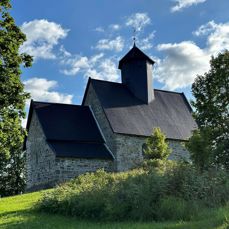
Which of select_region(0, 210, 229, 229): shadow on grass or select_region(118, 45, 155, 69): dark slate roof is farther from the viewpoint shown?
select_region(118, 45, 155, 69): dark slate roof

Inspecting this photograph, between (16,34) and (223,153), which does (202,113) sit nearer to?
(223,153)

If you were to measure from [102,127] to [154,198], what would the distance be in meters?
20.3

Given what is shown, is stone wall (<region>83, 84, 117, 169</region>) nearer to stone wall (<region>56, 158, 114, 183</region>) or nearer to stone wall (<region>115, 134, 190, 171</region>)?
stone wall (<region>115, 134, 190, 171</region>)

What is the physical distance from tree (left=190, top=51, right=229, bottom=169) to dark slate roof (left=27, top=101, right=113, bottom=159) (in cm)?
1152

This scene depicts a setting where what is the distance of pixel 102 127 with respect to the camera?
3152 centimetres

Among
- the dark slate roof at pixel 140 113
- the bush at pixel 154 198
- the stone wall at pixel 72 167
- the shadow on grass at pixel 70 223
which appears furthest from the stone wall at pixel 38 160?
the bush at pixel 154 198

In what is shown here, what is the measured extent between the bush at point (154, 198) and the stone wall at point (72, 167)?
15350mm

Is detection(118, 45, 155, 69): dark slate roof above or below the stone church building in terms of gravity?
above

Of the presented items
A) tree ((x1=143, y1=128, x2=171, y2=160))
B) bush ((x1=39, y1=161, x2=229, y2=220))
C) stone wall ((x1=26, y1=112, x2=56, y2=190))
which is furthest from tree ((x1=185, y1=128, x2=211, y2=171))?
stone wall ((x1=26, y1=112, x2=56, y2=190))

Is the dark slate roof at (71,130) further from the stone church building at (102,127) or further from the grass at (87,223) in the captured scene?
the grass at (87,223)

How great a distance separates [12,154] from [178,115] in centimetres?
2632

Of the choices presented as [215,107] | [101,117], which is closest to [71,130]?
[101,117]

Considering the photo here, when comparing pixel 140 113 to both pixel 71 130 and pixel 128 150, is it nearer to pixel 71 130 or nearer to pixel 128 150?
pixel 128 150

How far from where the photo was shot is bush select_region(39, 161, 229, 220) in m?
10.8
